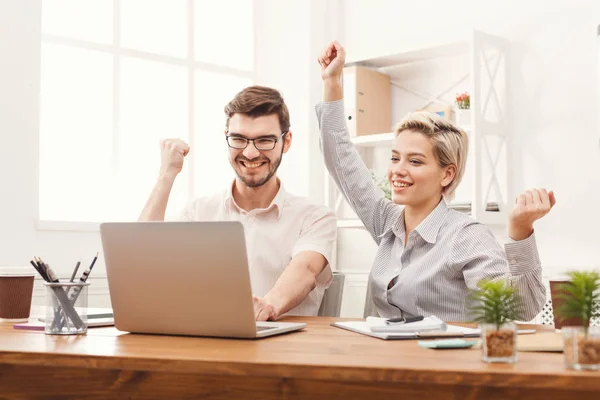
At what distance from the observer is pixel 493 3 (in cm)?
370

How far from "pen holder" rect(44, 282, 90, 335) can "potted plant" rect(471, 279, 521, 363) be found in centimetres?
84

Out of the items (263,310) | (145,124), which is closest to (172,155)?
(263,310)

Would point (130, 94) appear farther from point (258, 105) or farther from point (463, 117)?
point (258, 105)

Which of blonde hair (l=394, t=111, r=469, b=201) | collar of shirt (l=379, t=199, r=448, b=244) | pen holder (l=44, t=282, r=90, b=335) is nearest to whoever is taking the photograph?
pen holder (l=44, t=282, r=90, b=335)

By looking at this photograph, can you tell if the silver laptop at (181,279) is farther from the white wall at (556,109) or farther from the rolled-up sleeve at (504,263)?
the white wall at (556,109)

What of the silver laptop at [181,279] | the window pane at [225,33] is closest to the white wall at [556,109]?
A: the window pane at [225,33]

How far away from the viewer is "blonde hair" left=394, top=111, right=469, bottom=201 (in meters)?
2.14

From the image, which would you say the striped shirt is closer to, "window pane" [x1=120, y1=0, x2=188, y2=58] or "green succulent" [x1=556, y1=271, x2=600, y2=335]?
"green succulent" [x1=556, y1=271, x2=600, y2=335]

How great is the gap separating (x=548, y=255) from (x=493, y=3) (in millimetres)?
1261

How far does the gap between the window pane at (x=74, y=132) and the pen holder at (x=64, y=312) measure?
89.0 inches

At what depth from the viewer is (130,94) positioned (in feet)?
13.2

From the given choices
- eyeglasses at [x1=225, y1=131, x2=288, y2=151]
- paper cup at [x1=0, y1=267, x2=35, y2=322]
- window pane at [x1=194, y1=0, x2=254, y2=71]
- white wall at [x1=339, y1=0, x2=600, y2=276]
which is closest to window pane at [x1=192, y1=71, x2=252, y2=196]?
window pane at [x1=194, y1=0, x2=254, y2=71]

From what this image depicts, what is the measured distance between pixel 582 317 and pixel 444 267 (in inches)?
36.5

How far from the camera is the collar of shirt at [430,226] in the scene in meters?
2.01
